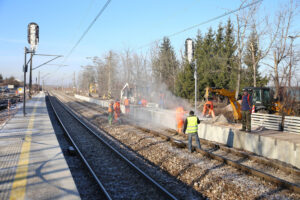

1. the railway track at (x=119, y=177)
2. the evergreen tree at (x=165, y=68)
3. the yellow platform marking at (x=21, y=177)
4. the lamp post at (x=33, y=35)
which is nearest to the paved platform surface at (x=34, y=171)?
the yellow platform marking at (x=21, y=177)

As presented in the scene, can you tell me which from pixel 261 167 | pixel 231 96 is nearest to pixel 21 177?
pixel 261 167

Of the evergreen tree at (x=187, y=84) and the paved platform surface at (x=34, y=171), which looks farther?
the evergreen tree at (x=187, y=84)

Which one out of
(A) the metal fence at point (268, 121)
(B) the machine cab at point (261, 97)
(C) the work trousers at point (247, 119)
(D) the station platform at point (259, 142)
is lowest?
(D) the station platform at point (259, 142)

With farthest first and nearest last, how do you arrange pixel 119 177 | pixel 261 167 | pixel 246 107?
pixel 246 107 → pixel 261 167 → pixel 119 177

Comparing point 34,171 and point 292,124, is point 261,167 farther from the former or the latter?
point 34,171

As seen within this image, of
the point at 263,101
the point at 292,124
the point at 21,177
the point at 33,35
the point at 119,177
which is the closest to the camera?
the point at 21,177

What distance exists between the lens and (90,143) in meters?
12.4

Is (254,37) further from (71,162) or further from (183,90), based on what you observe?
(71,162)

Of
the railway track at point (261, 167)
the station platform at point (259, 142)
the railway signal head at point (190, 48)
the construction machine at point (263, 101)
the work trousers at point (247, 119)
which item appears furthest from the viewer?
the construction machine at point (263, 101)

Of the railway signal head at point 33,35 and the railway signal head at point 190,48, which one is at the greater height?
the railway signal head at point 33,35

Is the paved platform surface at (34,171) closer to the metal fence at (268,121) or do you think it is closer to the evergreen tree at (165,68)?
the metal fence at (268,121)

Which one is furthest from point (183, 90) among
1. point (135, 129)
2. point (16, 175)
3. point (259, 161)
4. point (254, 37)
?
point (16, 175)

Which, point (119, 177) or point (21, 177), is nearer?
point (21, 177)

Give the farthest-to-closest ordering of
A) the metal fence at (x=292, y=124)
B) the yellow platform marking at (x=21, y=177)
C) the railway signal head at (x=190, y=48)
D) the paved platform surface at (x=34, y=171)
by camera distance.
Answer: the railway signal head at (x=190, y=48)
the metal fence at (x=292, y=124)
the paved platform surface at (x=34, y=171)
the yellow platform marking at (x=21, y=177)
